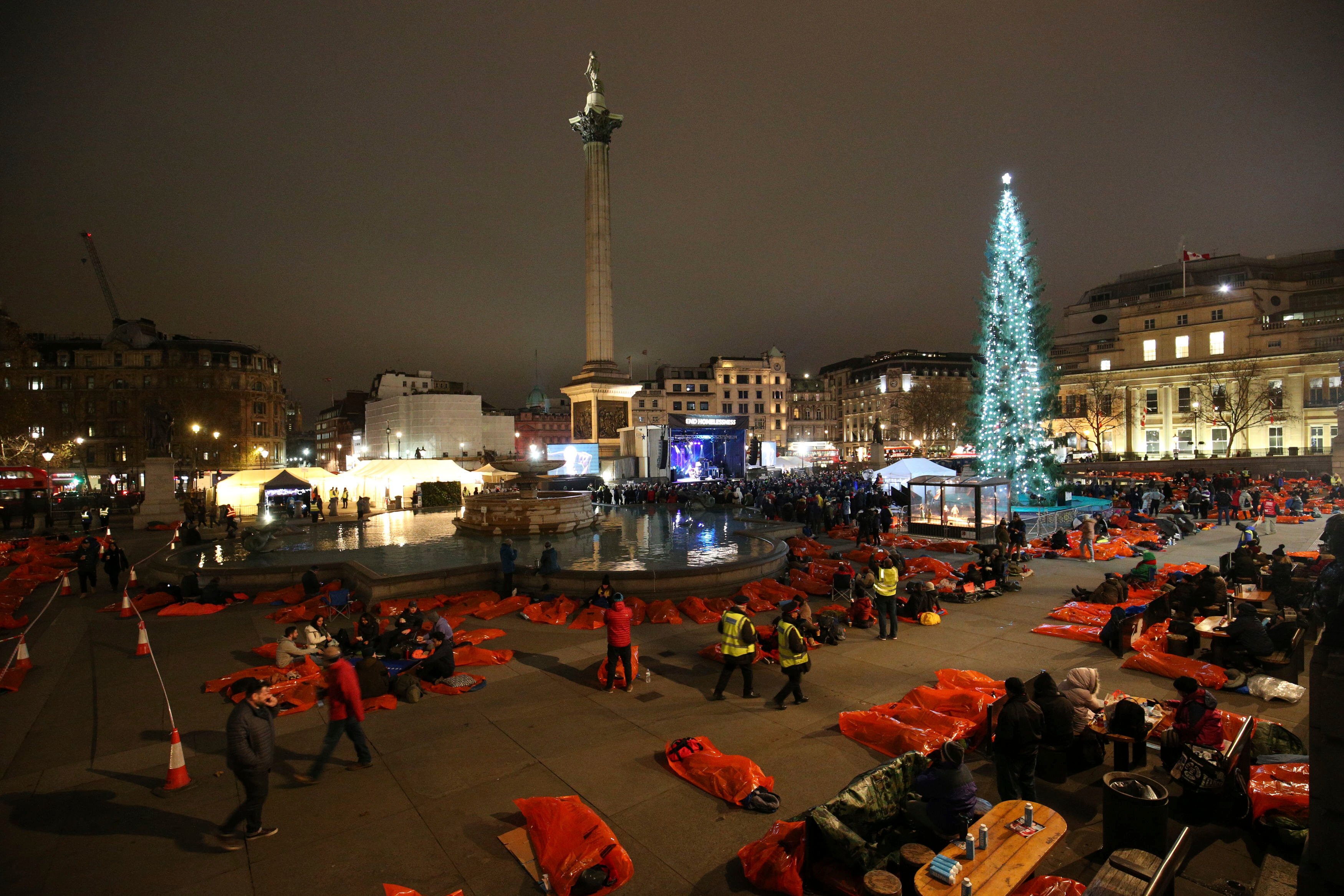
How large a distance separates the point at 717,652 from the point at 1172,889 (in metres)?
5.65

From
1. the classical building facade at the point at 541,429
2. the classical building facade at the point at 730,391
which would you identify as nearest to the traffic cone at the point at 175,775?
the classical building facade at the point at 730,391

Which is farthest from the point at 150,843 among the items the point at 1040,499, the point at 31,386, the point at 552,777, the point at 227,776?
the point at 31,386

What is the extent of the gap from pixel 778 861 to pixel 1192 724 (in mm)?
3733

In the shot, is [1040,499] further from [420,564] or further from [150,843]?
[150,843]

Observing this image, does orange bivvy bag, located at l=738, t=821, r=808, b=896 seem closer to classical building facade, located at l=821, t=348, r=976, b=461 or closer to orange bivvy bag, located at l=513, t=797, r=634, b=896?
orange bivvy bag, located at l=513, t=797, r=634, b=896

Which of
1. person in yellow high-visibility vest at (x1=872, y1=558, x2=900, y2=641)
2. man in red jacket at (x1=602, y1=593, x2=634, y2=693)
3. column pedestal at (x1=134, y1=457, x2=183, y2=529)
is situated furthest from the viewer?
column pedestal at (x1=134, y1=457, x2=183, y2=529)

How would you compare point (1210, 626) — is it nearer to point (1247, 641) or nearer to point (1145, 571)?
point (1247, 641)

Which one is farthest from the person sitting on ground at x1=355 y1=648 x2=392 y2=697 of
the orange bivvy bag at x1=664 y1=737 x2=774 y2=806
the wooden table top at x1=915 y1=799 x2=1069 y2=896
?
the wooden table top at x1=915 y1=799 x2=1069 y2=896

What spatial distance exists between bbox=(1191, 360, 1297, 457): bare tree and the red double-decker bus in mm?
68695

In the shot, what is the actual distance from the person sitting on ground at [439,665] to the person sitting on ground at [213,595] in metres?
7.21

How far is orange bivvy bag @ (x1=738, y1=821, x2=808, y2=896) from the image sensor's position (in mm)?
3953

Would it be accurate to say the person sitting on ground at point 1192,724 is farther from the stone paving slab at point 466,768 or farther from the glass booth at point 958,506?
the glass booth at point 958,506

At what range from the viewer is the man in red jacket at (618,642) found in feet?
24.8

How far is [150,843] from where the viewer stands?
4.64 metres
